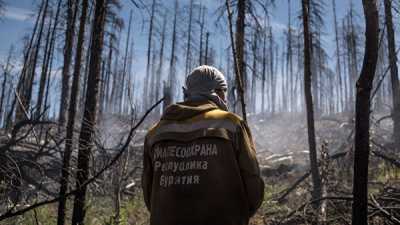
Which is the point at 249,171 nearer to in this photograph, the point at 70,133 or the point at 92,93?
the point at 92,93

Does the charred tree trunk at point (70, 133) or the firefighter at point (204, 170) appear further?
the charred tree trunk at point (70, 133)

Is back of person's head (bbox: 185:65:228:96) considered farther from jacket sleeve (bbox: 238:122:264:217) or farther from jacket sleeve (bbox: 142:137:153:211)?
jacket sleeve (bbox: 142:137:153:211)

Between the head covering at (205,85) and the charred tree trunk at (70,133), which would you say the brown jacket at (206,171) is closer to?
the head covering at (205,85)

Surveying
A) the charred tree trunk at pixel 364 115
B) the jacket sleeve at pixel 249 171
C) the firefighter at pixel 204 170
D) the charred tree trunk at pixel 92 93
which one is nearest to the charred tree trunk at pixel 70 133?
the charred tree trunk at pixel 92 93

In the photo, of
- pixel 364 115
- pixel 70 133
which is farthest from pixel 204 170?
pixel 70 133

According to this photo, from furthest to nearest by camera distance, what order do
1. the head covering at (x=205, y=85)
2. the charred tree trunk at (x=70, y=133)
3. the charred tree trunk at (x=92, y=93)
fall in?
1. the charred tree trunk at (x=92, y=93)
2. the charred tree trunk at (x=70, y=133)
3. the head covering at (x=205, y=85)

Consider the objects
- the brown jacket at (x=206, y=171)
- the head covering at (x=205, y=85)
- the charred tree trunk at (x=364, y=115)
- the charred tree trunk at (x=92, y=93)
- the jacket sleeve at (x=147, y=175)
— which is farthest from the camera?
the charred tree trunk at (x=92, y=93)

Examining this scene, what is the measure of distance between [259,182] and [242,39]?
8441 millimetres

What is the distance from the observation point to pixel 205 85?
91.2 inches

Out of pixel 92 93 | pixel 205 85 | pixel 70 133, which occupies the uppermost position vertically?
pixel 92 93

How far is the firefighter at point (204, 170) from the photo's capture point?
79.5 inches

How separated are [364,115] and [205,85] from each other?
4.31ft

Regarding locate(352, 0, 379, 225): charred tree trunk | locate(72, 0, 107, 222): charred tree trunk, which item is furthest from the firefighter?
locate(72, 0, 107, 222): charred tree trunk

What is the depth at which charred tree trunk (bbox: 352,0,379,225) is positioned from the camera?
266 centimetres
